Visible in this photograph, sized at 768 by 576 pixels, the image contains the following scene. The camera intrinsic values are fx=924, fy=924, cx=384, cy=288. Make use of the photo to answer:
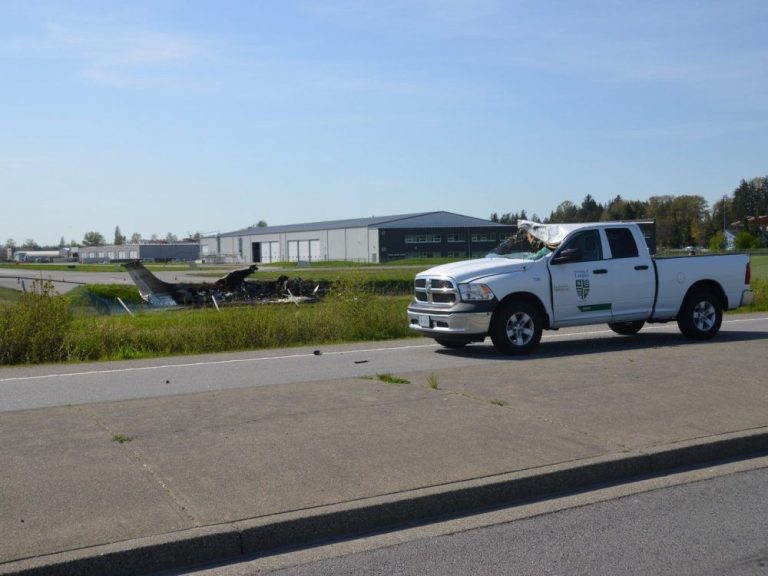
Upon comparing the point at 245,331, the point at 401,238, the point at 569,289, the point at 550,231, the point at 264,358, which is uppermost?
the point at 401,238

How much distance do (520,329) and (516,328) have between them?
0.08 meters

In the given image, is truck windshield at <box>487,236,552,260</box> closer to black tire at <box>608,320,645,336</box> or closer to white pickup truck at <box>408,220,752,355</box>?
white pickup truck at <box>408,220,752,355</box>

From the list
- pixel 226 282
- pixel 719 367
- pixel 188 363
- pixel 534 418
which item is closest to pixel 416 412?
pixel 534 418

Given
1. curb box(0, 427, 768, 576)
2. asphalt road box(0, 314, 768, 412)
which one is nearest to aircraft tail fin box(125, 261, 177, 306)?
asphalt road box(0, 314, 768, 412)

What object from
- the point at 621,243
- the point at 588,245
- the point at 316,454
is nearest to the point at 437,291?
the point at 588,245

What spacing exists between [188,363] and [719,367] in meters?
8.09

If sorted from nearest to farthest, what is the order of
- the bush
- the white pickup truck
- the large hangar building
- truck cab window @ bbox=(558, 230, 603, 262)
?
the white pickup truck < truck cab window @ bbox=(558, 230, 603, 262) < the bush < the large hangar building

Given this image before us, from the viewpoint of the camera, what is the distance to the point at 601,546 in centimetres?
597

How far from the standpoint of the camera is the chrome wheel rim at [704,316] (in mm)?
16031

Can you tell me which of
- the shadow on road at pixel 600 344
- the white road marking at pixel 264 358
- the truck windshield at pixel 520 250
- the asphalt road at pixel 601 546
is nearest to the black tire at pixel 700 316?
the shadow on road at pixel 600 344

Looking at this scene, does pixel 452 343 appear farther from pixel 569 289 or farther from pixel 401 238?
pixel 401 238

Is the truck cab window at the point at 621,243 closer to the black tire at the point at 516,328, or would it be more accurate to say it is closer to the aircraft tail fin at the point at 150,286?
the black tire at the point at 516,328

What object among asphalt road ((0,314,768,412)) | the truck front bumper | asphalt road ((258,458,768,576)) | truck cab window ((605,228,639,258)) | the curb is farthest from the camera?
truck cab window ((605,228,639,258))

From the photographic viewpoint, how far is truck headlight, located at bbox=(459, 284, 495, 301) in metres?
14.4
